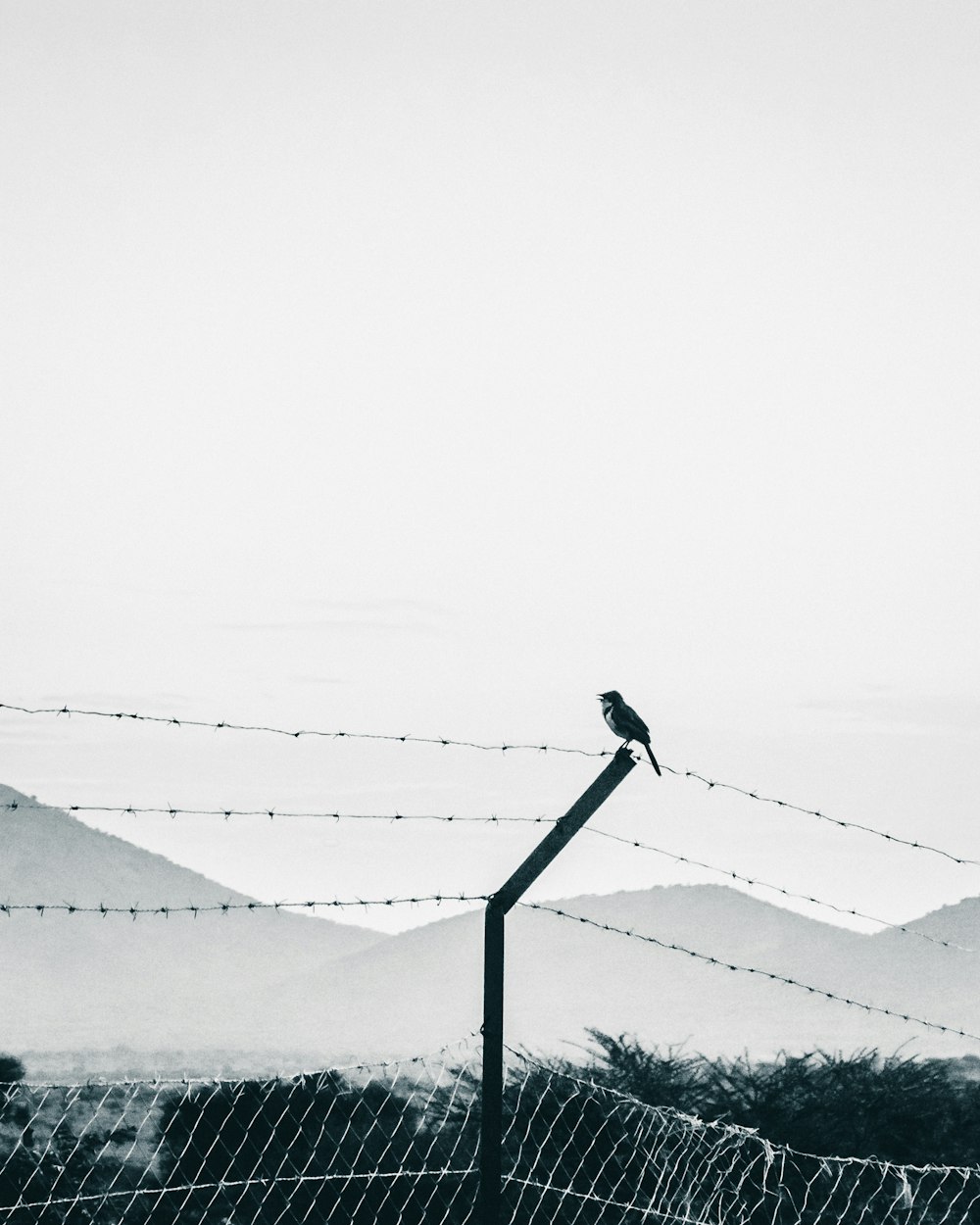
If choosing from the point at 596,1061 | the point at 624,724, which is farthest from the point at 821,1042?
the point at 624,724

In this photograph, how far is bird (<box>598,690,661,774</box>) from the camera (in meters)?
8.18

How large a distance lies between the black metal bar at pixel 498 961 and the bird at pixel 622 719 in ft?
4.26

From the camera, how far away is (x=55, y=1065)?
352 feet

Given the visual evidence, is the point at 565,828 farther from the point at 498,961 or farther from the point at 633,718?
the point at 633,718

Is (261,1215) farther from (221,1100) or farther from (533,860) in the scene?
(533,860)

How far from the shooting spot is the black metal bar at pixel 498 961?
6684mm

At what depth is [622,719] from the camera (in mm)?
8242

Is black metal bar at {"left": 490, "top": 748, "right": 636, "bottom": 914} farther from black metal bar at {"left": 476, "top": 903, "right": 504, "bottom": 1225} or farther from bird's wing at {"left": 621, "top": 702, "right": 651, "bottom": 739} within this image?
bird's wing at {"left": 621, "top": 702, "right": 651, "bottom": 739}

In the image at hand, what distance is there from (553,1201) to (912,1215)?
291cm

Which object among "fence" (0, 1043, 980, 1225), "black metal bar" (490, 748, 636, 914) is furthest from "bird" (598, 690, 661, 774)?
"fence" (0, 1043, 980, 1225)

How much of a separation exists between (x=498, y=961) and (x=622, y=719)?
6.43 ft

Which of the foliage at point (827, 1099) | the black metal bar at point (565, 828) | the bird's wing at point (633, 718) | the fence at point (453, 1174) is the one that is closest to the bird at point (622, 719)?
the bird's wing at point (633, 718)

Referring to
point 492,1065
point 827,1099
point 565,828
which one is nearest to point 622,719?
point 565,828

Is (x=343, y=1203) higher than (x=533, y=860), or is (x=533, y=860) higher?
(x=533, y=860)
